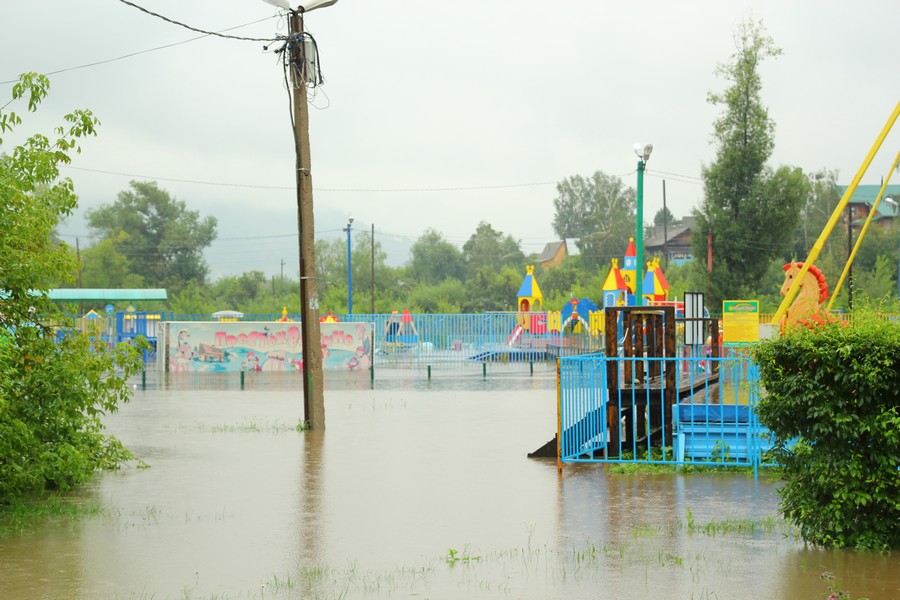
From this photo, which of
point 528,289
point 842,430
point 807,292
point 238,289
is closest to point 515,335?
point 528,289

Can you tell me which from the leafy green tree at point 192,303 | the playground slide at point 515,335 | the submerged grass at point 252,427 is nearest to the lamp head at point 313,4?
the submerged grass at point 252,427

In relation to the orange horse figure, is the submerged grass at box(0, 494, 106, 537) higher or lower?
lower

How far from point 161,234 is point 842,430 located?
4234 inches

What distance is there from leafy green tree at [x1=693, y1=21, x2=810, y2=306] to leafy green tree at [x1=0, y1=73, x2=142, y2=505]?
47.6 metres

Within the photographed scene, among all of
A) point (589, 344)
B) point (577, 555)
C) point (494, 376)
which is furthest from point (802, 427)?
point (589, 344)

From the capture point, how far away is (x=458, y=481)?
41.4 ft

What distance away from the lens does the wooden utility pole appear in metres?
18.2

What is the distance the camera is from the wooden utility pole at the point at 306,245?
18172 mm

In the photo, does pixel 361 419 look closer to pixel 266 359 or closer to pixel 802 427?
pixel 802 427

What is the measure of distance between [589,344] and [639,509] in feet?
108

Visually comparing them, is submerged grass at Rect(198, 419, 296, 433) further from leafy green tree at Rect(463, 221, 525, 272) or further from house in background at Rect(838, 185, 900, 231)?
leafy green tree at Rect(463, 221, 525, 272)

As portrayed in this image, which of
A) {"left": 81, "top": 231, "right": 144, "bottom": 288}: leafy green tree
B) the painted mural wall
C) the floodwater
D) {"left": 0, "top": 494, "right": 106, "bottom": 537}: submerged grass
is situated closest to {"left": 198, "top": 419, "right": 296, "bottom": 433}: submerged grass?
the floodwater

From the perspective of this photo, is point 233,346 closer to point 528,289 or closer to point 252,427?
point 252,427

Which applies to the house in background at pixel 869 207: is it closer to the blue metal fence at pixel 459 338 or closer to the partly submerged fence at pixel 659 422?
the blue metal fence at pixel 459 338
